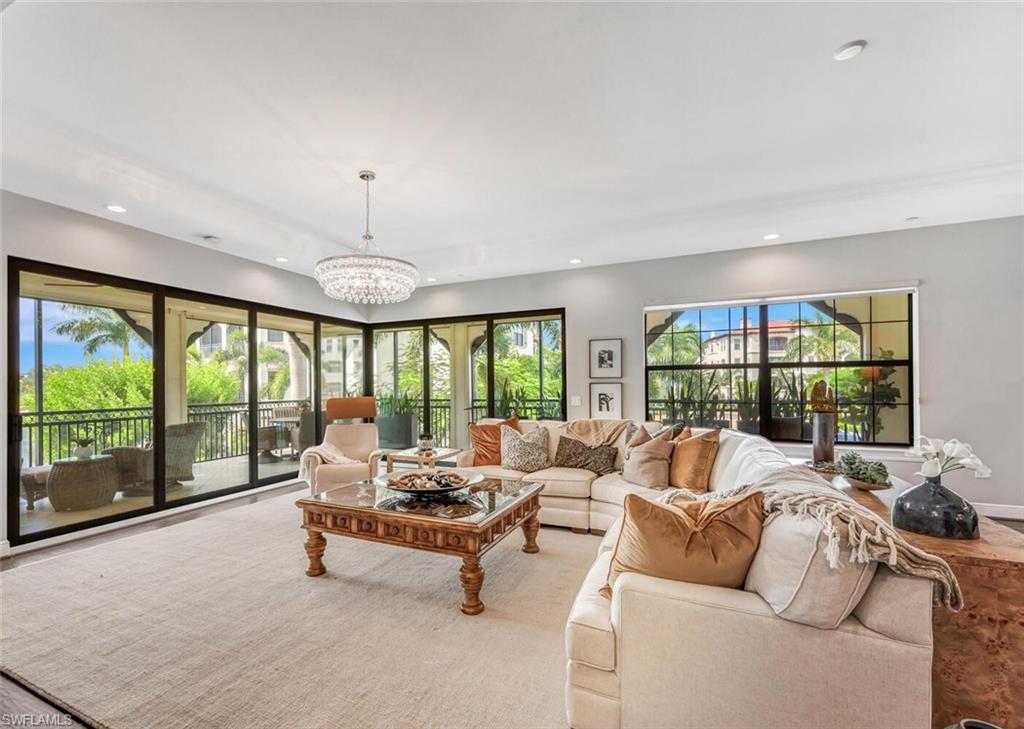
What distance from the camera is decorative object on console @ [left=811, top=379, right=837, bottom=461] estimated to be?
264 cm

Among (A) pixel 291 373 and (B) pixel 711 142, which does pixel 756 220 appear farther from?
(A) pixel 291 373

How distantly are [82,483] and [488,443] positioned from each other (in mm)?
3544

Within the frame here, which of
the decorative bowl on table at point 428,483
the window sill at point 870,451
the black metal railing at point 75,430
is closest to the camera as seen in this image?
the decorative bowl on table at point 428,483

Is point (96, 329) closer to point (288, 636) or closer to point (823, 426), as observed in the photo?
point (288, 636)

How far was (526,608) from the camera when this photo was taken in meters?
2.46

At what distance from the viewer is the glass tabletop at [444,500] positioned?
2.67 metres

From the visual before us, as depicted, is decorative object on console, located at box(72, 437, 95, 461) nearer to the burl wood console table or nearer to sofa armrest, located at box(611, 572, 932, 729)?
sofa armrest, located at box(611, 572, 932, 729)

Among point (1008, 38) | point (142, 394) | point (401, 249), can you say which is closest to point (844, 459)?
point (1008, 38)

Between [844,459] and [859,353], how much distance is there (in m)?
3.01

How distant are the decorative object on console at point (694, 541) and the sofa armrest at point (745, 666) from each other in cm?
5

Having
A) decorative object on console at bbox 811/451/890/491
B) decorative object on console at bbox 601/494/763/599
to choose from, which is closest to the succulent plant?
decorative object on console at bbox 811/451/890/491

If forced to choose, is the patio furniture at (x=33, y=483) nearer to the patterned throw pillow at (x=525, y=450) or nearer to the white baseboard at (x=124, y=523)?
the white baseboard at (x=124, y=523)

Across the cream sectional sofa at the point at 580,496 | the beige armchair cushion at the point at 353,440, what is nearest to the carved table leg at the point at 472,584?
the cream sectional sofa at the point at 580,496

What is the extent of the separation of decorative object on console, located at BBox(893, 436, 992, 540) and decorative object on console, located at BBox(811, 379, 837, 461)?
0.98 metres
